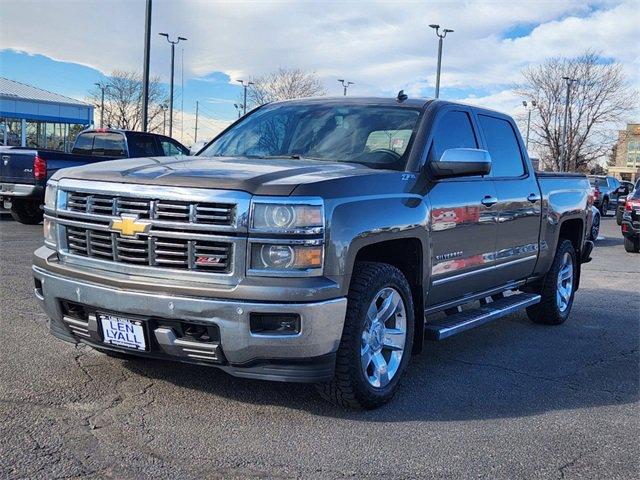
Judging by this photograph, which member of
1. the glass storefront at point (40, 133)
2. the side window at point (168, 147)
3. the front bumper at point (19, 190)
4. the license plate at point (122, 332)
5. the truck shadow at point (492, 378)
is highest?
the glass storefront at point (40, 133)

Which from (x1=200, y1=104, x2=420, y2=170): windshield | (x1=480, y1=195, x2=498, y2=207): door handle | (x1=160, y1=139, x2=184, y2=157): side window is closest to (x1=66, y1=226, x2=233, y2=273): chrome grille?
(x1=200, y1=104, x2=420, y2=170): windshield

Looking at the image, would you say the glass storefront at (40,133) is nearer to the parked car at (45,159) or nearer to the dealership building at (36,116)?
the dealership building at (36,116)

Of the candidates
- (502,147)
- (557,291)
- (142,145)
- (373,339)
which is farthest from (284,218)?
(142,145)

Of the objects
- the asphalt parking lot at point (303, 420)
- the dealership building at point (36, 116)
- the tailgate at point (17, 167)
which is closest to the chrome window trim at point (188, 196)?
the asphalt parking lot at point (303, 420)

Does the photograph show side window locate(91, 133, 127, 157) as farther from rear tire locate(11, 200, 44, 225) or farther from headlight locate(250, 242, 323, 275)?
headlight locate(250, 242, 323, 275)

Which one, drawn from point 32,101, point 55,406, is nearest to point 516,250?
point 55,406

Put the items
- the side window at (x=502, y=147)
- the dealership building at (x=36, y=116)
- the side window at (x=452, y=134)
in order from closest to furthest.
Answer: the side window at (x=452, y=134), the side window at (x=502, y=147), the dealership building at (x=36, y=116)

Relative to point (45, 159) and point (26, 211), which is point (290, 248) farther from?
point (26, 211)

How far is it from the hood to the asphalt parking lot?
127 cm

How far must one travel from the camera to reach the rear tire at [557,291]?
677 cm

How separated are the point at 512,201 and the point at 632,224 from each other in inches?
389

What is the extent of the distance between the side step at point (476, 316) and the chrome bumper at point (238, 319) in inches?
47.0

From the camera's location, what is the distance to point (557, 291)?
6.83 meters

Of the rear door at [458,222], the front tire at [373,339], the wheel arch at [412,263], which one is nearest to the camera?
the front tire at [373,339]
